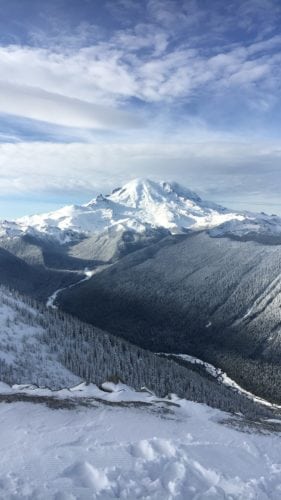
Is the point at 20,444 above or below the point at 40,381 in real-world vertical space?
above

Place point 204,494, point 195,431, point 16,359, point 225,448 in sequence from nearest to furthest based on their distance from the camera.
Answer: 1. point 204,494
2. point 225,448
3. point 195,431
4. point 16,359

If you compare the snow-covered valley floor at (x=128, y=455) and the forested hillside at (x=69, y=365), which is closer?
the snow-covered valley floor at (x=128, y=455)

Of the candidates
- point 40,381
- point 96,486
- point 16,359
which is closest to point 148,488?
point 96,486

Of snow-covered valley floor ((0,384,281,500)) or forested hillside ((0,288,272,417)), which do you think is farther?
forested hillside ((0,288,272,417))

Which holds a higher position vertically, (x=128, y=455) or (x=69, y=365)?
(x=128, y=455)

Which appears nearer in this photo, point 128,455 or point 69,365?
point 128,455

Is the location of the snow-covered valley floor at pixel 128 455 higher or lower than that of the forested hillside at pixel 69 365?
higher

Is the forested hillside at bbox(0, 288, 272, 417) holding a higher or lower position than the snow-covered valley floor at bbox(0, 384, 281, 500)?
lower

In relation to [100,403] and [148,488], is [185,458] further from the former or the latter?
[100,403]
